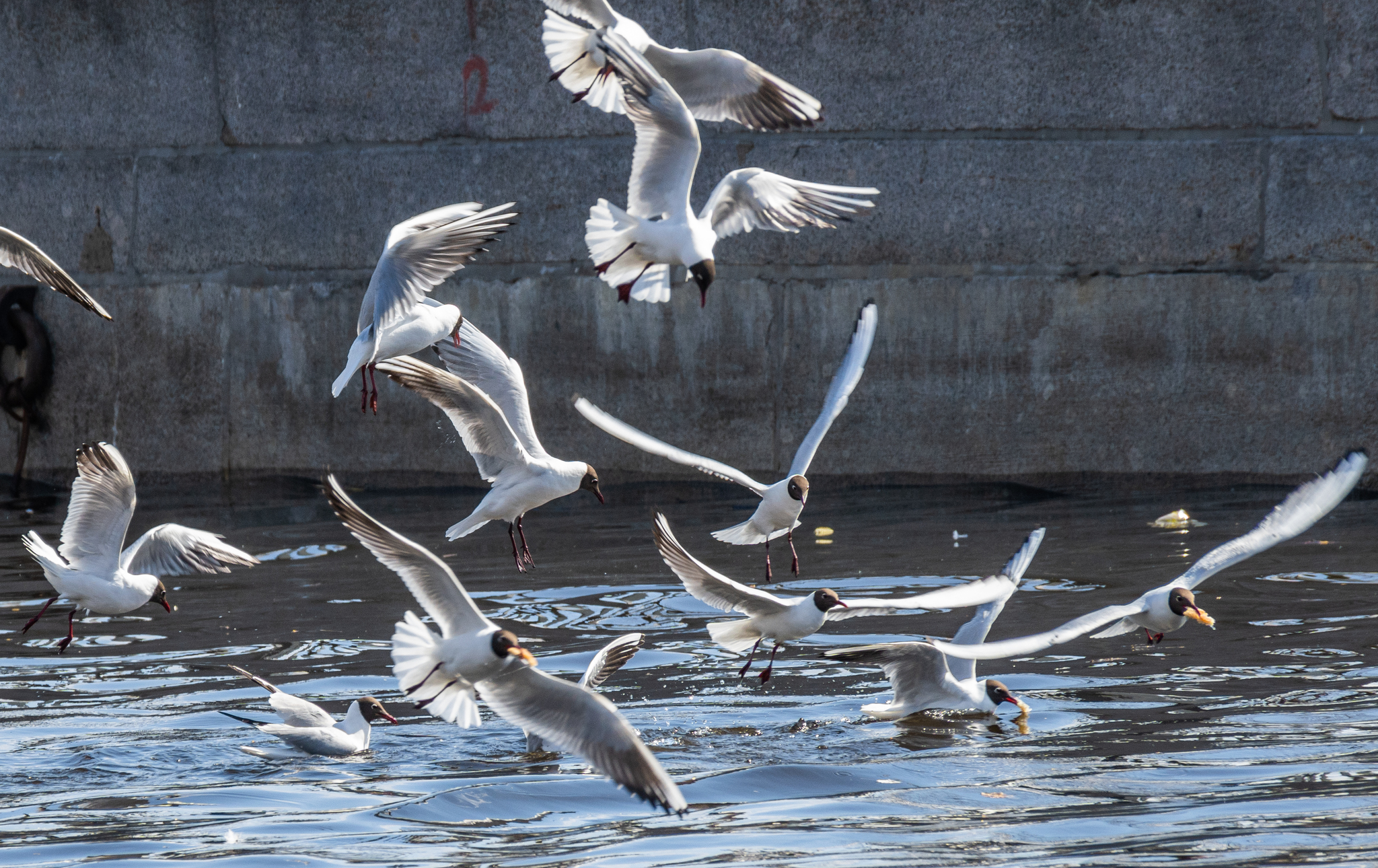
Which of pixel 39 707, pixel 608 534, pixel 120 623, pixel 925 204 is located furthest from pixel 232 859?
pixel 925 204

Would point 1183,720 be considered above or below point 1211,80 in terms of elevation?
below

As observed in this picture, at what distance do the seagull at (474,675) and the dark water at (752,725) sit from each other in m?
0.20

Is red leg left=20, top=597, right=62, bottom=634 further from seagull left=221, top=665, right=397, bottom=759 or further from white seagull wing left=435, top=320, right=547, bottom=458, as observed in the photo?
white seagull wing left=435, top=320, right=547, bottom=458

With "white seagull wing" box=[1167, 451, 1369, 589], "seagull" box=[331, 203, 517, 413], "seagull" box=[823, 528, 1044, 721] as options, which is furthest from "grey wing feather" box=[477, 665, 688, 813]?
"white seagull wing" box=[1167, 451, 1369, 589]

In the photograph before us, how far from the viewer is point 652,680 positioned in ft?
23.3

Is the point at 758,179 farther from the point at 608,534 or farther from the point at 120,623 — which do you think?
the point at 120,623

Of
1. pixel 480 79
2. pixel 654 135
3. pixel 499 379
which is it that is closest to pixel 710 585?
pixel 499 379

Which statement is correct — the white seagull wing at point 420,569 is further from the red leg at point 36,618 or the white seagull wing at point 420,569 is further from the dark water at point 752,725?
the red leg at point 36,618

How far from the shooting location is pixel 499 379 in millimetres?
7359

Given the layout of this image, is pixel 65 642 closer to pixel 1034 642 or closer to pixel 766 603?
pixel 766 603

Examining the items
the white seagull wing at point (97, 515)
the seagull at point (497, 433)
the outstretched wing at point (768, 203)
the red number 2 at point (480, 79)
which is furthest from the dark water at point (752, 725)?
the red number 2 at point (480, 79)

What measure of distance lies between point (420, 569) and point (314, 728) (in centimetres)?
81

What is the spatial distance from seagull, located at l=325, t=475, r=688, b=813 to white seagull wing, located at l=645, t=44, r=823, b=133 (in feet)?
8.93

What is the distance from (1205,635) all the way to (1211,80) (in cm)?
→ 403
